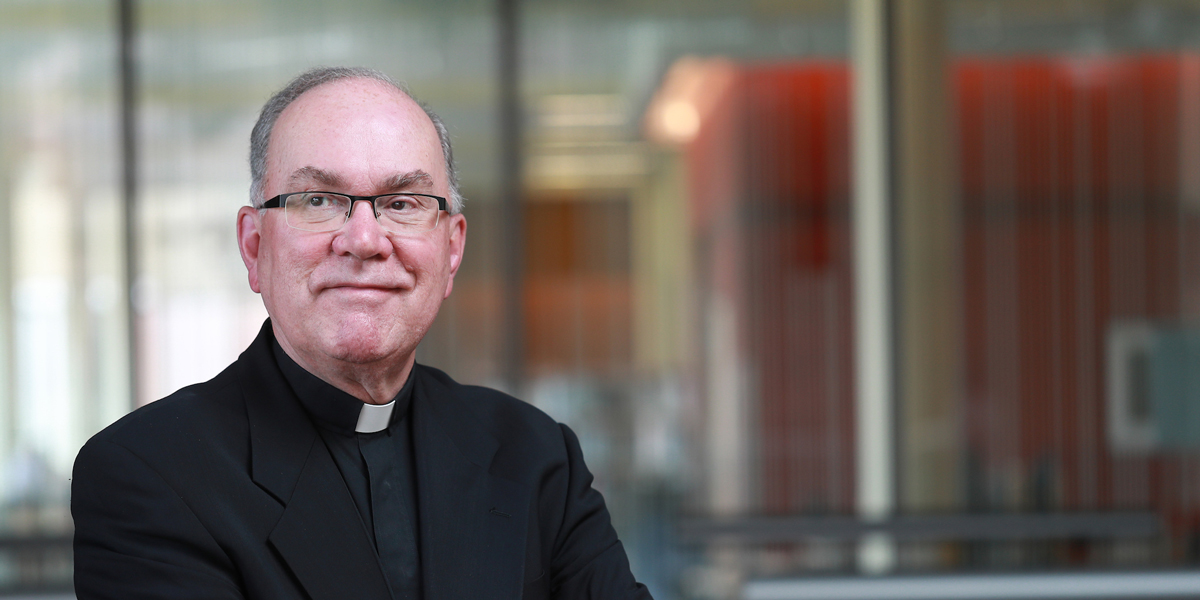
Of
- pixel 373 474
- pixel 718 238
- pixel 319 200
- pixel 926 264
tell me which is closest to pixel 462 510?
pixel 373 474

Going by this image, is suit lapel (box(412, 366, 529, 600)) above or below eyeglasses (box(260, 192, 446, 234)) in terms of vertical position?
below

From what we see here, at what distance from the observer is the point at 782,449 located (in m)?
5.15

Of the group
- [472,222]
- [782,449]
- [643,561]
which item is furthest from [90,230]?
[782,449]

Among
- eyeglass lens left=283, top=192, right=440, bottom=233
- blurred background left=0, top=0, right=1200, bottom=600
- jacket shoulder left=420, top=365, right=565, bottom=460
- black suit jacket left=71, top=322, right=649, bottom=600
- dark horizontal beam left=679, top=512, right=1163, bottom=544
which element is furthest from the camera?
blurred background left=0, top=0, right=1200, bottom=600

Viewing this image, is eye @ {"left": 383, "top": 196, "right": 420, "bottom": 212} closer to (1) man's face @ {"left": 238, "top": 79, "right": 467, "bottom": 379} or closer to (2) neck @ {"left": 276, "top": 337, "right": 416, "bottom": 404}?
(1) man's face @ {"left": 238, "top": 79, "right": 467, "bottom": 379}

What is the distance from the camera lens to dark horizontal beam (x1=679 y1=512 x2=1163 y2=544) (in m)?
4.51

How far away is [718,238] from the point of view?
5125 mm

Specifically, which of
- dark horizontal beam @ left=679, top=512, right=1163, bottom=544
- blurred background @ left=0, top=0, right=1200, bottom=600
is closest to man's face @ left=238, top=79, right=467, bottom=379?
dark horizontal beam @ left=679, top=512, right=1163, bottom=544

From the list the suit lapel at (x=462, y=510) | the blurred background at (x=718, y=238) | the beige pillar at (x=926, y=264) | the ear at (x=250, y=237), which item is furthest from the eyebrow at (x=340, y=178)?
the beige pillar at (x=926, y=264)

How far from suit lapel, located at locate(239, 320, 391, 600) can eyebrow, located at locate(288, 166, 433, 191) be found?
0.23 m

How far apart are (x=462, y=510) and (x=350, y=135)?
49 centimetres

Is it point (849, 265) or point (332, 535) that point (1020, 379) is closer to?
point (849, 265)

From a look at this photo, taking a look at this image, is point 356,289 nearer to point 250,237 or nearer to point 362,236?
point 362,236

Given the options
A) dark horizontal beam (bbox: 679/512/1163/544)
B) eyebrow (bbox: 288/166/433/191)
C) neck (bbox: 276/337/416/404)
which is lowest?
dark horizontal beam (bbox: 679/512/1163/544)
